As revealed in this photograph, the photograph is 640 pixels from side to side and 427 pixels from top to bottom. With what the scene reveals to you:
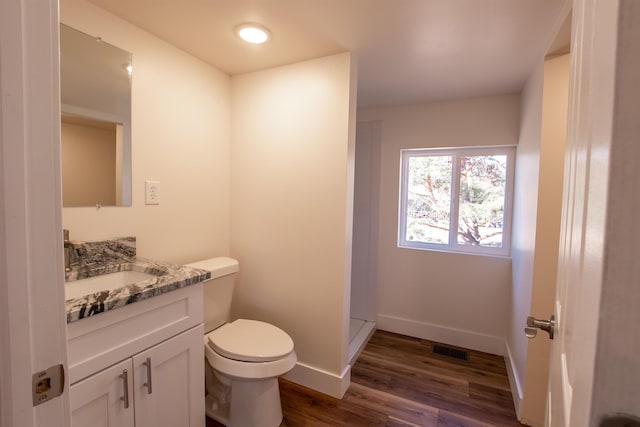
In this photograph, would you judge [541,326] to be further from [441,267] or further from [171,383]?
[441,267]

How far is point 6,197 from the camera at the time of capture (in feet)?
1.40

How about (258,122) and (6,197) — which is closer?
(6,197)

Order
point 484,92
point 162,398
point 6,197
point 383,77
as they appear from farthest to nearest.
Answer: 1. point 484,92
2. point 383,77
3. point 162,398
4. point 6,197

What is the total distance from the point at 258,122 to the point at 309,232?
33.0 inches

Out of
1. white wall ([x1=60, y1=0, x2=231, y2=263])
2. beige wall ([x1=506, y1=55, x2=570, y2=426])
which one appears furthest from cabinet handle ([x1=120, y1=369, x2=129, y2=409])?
beige wall ([x1=506, y1=55, x2=570, y2=426])

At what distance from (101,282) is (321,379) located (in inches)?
54.3

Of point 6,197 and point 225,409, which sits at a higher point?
point 6,197

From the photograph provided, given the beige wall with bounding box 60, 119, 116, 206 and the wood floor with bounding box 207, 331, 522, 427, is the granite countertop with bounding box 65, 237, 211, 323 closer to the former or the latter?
the beige wall with bounding box 60, 119, 116, 206

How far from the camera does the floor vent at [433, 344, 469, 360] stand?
92.7 inches

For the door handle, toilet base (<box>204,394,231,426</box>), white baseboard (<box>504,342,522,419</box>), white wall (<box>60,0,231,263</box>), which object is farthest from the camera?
white baseboard (<box>504,342,522,419</box>)

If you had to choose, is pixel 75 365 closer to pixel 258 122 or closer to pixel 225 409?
Answer: pixel 225 409

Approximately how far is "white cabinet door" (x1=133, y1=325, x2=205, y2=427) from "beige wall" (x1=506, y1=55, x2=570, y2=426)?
175cm

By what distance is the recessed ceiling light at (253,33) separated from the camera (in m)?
1.46

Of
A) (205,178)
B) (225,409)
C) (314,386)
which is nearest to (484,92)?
(205,178)
